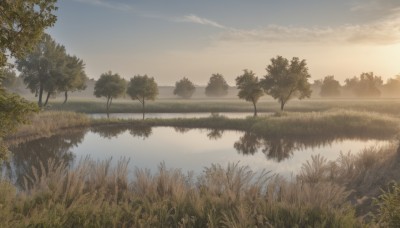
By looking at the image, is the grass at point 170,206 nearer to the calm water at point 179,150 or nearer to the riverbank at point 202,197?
the riverbank at point 202,197

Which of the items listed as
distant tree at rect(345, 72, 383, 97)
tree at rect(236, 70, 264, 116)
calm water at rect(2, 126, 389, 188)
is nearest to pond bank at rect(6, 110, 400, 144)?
calm water at rect(2, 126, 389, 188)

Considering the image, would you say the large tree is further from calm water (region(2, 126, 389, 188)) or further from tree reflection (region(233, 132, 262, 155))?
tree reflection (region(233, 132, 262, 155))

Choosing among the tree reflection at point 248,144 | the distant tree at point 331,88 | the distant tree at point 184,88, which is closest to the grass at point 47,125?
the tree reflection at point 248,144

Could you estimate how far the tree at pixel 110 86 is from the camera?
192 feet

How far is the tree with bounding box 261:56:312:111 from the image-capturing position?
53.0 metres

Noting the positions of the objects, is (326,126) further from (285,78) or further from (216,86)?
(216,86)

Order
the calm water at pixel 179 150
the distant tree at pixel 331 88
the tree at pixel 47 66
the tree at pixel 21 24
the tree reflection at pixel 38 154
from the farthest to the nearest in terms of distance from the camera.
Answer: the distant tree at pixel 331 88
the tree at pixel 47 66
the calm water at pixel 179 150
the tree reflection at pixel 38 154
the tree at pixel 21 24

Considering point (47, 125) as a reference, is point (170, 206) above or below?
below

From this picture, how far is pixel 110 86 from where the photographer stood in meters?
58.4

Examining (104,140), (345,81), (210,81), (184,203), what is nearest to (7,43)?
(184,203)

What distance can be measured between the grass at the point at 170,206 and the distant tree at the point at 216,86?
5726 inches

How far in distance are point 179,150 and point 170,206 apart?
15054 millimetres

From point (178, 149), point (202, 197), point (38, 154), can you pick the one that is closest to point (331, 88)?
point (178, 149)

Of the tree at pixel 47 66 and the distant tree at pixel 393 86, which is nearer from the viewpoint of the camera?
the tree at pixel 47 66
